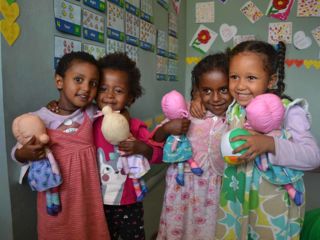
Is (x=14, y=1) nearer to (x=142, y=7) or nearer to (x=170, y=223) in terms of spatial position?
(x=170, y=223)

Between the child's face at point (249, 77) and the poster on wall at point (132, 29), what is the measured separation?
947 millimetres

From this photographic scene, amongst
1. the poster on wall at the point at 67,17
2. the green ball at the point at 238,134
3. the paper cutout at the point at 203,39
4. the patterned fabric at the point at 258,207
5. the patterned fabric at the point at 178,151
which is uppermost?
the paper cutout at the point at 203,39

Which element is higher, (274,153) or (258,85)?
(258,85)

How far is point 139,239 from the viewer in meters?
1.13

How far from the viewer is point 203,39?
278cm

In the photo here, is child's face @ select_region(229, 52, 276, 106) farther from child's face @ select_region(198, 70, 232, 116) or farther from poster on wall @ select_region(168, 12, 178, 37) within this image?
poster on wall @ select_region(168, 12, 178, 37)

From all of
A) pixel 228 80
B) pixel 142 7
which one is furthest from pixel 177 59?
pixel 228 80

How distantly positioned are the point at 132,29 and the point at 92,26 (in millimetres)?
441

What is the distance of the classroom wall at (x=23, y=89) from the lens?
965 millimetres

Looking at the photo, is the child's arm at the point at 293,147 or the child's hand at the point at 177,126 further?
the child's hand at the point at 177,126

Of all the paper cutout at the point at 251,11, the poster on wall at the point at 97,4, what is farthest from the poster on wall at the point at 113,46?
the paper cutout at the point at 251,11

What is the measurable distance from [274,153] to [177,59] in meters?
1.88

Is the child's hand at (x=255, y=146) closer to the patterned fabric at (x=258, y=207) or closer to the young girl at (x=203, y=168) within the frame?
the patterned fabric at (x=258, y=207)

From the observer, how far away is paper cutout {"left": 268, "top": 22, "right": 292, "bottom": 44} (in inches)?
101
